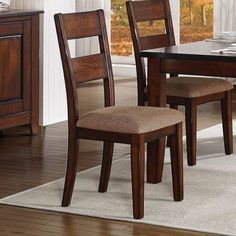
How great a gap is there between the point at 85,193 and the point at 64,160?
88 cm

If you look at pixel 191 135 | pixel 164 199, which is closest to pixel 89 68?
pixel 164 199

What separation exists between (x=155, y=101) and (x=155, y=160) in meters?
0.33

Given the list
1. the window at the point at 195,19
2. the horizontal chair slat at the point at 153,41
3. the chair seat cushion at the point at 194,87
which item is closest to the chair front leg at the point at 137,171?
the chair seat cushion at the point at 194,87

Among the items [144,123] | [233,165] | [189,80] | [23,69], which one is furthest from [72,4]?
[144,123]

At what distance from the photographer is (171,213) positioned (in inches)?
159

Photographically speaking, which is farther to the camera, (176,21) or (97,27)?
(176,21)

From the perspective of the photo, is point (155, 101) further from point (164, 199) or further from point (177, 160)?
point (164, 199)

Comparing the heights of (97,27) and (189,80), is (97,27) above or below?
above

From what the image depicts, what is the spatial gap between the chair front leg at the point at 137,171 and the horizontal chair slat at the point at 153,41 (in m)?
1.38

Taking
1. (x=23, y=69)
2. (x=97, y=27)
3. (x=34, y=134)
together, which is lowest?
(x=34, y=134)

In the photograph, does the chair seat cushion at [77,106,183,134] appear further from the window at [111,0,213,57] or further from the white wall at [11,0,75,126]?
the window at [111,0,213,57]

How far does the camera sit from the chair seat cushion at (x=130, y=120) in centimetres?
393

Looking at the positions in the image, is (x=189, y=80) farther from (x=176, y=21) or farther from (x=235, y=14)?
(x=176, y=21)

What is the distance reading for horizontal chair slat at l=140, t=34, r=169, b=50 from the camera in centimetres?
521
